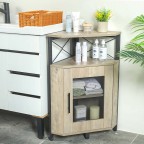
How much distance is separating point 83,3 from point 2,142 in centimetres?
145

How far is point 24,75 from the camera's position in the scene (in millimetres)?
2594

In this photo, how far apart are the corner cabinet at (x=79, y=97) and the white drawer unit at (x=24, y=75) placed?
11cm

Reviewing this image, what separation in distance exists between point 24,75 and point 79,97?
1.69ft

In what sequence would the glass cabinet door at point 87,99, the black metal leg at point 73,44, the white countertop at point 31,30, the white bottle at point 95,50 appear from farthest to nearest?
the black metal leg at point 73,44 → the white bottle at point 95,50 → the glass cabinet door at point 87,99 → the white countertop at point 31,30

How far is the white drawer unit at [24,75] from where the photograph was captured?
8.20 ft

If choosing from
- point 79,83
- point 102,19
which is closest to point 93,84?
point 79,83

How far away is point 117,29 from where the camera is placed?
270 cm

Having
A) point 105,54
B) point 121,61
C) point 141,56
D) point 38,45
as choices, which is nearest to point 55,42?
point 38,45

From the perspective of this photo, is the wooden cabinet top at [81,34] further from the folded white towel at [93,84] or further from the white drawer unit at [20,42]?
the folded white towel at [93,84]

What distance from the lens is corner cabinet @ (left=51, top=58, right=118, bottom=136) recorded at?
2.51 m

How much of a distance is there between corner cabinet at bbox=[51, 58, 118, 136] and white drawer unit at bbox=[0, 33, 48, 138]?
105mm

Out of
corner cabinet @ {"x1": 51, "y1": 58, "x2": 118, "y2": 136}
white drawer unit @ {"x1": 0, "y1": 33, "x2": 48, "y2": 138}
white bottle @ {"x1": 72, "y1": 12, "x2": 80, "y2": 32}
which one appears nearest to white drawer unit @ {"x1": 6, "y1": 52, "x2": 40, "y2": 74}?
white drawer unit @ {"x1": 0, "y1": 33, "x2": 48, "y2": 138}

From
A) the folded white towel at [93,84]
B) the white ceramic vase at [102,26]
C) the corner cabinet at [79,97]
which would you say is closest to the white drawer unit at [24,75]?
the corner cabinet at [79,97]

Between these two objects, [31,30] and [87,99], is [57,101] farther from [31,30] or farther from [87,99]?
[31,30]
